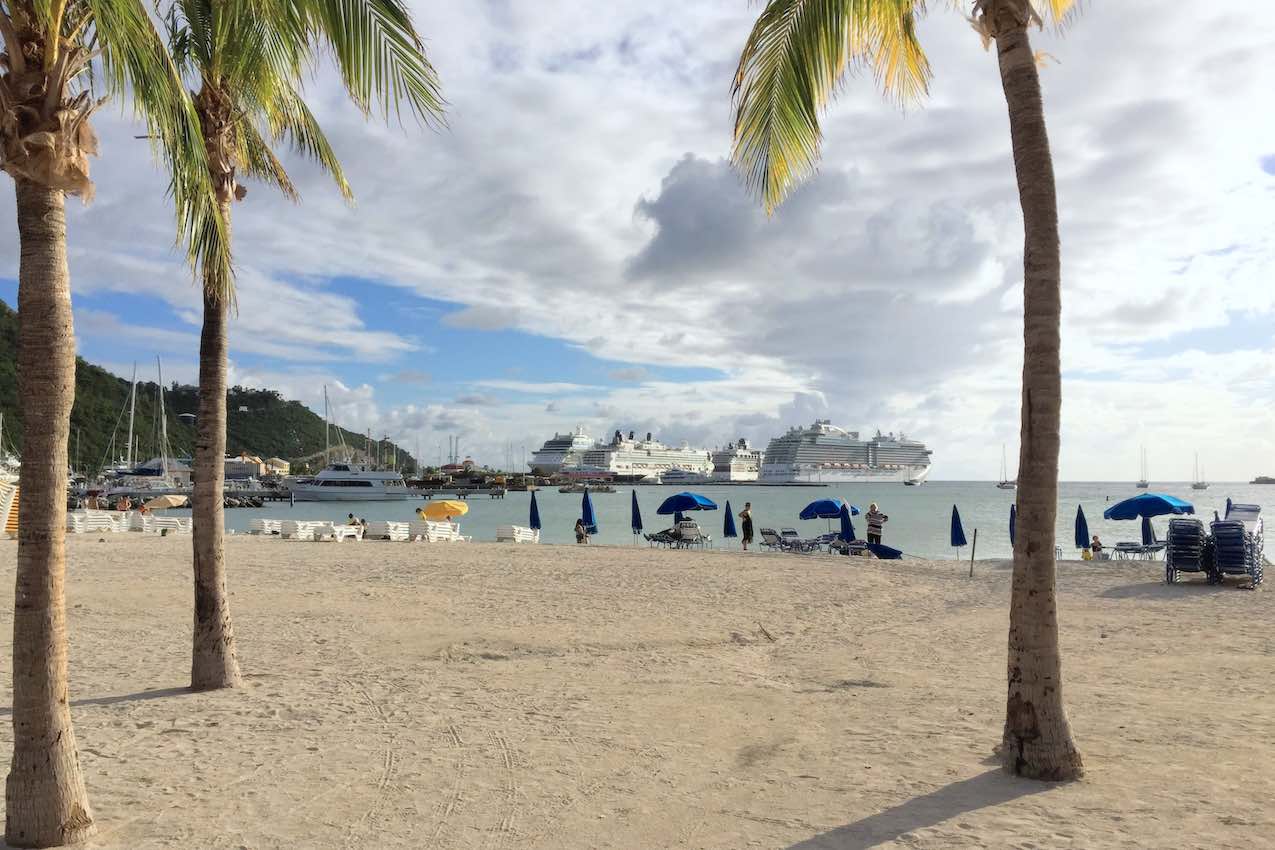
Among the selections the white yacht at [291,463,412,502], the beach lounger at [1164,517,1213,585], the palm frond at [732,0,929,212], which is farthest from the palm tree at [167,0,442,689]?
the white yacht at [291,463,412,502]

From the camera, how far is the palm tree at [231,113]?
11.7ft

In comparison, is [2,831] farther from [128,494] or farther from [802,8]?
[128,494]

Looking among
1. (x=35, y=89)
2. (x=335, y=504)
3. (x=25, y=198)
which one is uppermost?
(x=35, y=89)

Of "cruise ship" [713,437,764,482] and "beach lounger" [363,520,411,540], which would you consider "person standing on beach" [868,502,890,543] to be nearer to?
"beach lounger" [363,520,411,540]

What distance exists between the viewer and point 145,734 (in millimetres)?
5199

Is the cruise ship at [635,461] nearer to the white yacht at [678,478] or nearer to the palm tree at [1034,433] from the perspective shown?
the white yacht at [678,478]

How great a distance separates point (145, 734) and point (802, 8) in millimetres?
5991

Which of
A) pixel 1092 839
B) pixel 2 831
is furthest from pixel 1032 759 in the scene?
pixel 2 831

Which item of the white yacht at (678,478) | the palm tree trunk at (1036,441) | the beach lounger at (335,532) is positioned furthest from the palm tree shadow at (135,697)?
the white yacht at (678,478)

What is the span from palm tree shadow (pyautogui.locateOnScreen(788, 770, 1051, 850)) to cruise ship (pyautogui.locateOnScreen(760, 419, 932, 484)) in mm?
112675

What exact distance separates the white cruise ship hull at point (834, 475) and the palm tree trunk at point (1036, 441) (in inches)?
4431

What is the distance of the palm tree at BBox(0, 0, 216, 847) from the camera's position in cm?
326

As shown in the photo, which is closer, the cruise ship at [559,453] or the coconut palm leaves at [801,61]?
the coconut palm leaves at [801,61]

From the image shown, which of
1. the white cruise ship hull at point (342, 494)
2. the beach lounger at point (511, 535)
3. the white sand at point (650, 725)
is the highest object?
the white sand at point (650, 725)
